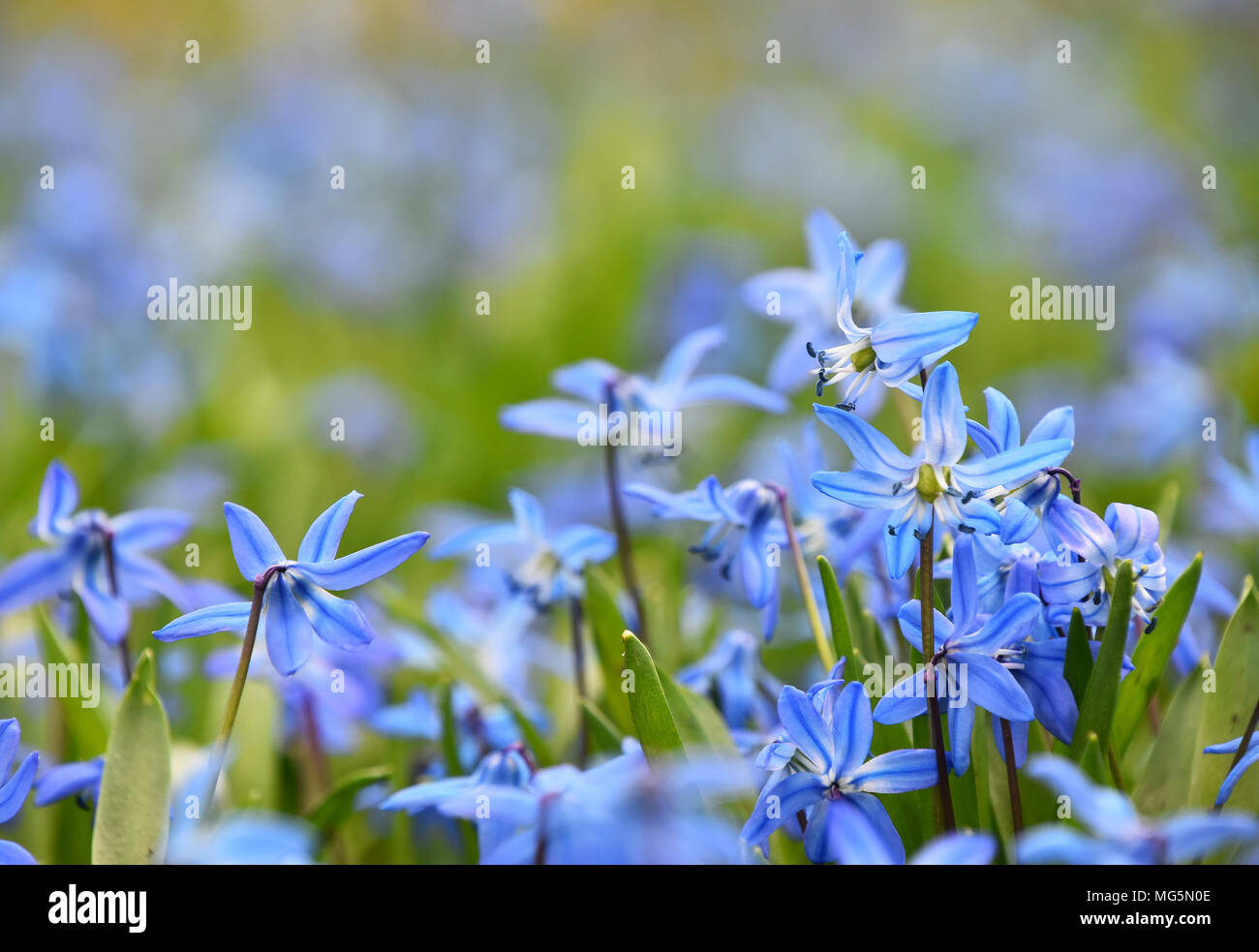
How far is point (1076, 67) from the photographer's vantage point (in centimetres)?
569

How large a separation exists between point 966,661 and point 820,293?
62 cm

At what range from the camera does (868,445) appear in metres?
0.83

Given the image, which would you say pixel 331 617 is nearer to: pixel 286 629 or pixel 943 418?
pixel 286 629

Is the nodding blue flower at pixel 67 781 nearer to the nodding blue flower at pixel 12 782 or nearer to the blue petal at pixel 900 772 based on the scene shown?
the nodding blue flower at pixel 12 782

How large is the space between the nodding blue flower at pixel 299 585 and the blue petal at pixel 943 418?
389 millimetres

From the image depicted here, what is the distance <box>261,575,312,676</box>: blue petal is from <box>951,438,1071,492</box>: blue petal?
0.52 meters

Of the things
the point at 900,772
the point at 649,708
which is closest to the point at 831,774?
the point at 900,772

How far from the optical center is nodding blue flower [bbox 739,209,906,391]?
132 centimetres

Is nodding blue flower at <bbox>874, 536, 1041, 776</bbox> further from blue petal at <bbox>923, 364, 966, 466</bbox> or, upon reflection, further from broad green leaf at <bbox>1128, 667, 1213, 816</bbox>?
broad green leaf at <bbox>1128, 667, 1213, 816</bbox>

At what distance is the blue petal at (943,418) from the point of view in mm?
811
